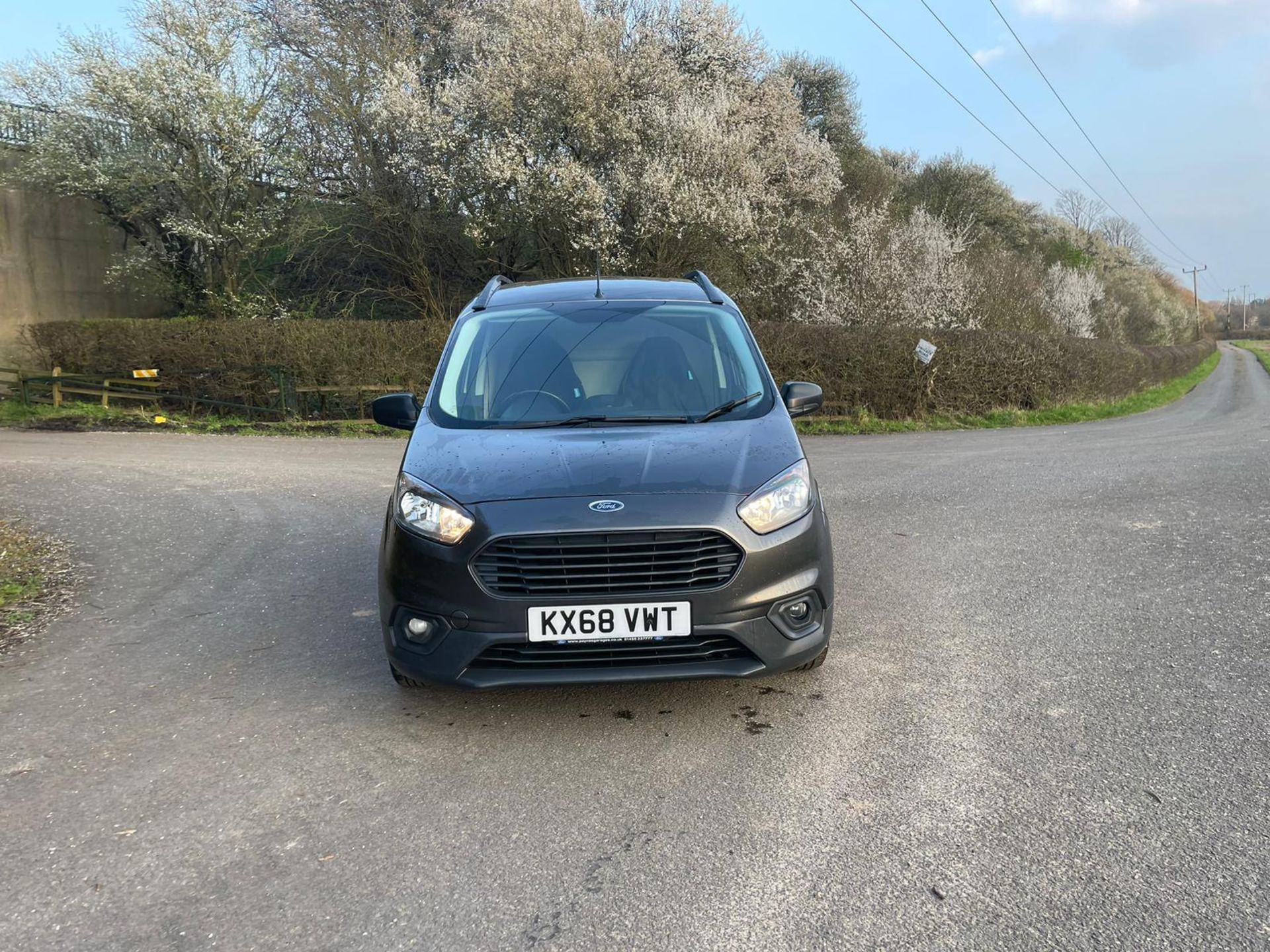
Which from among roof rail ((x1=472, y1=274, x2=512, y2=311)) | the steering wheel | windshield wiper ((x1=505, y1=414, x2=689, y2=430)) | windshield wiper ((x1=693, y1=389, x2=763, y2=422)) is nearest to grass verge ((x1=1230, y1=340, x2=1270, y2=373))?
roof rail ((x1=472, y1=274, x2=512, y2=311))

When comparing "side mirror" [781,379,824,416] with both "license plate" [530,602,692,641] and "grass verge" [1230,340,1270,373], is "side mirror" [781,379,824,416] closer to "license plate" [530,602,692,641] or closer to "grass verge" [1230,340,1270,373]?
"license plate" [530,602,692,641]

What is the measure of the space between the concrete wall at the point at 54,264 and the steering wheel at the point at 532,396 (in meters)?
20.3

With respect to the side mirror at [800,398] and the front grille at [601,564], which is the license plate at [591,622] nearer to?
the front grille at [601,564]

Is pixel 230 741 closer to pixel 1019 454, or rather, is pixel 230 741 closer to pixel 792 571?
pixel 792 571

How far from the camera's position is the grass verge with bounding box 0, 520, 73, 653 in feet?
17.3

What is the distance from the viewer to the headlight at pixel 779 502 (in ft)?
11.8

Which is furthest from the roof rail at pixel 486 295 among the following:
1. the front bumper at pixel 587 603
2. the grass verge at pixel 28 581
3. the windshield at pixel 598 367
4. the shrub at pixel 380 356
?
the shrub at pixel 380 356

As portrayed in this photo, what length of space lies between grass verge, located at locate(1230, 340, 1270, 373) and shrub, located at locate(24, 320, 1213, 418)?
4827 centimetres

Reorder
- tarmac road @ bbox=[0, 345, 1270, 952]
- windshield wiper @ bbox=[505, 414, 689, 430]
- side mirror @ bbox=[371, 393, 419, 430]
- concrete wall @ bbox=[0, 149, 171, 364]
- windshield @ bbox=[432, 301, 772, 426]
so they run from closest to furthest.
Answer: tarmac road @ bbox=[0, 345, 1270, 952], windshield wiper @ bbox=[505, 414, 689, 430], windshield @ bbox=[432, 301, 772, 426], side mirror @ bbox=[371, 393, 419, 430], concrete wall @ bbox=[0, 149, 171, 364]

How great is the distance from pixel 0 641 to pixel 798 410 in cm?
453

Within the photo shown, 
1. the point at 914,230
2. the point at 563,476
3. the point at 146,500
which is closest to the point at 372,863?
the point at 563,476

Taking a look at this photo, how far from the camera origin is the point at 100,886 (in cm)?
268

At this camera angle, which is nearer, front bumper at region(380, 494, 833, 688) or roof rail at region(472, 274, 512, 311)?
front bumper at region(380, 494, 833, 688)

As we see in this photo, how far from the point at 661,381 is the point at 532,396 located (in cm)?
66
